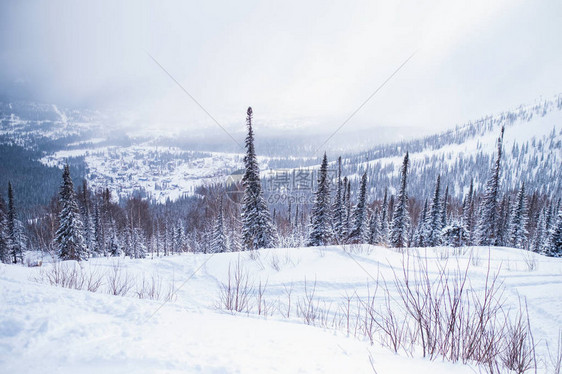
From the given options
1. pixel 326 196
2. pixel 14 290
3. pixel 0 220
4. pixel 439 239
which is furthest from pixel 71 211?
pixel 439 239

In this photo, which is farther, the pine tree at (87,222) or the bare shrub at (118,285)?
the pine tree at (87,222)

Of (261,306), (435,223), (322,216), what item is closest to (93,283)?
(261,306)

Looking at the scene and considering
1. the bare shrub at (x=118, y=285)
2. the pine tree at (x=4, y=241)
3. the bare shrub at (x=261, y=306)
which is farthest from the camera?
the pine tree at (x=4, y=241)

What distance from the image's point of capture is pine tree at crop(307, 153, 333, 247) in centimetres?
2253

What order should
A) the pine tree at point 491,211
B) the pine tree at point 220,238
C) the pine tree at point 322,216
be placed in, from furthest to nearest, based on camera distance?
the pine tree at point 220,238 → the pine tree at point 491,211 → the pine tree at point 322,216

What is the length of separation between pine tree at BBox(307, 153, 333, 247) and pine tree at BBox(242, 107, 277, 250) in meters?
5.34

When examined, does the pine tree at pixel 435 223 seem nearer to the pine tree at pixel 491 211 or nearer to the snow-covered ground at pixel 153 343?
the pine tree at pixel 491 211

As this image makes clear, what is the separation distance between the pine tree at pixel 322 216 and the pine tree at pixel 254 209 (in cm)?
534

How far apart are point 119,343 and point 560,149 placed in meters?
212

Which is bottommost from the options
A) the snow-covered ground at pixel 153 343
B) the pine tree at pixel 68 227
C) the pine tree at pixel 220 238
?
the pine tree at pixel 220 238

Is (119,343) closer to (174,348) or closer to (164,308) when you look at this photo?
(174,348)

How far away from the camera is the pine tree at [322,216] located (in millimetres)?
22531

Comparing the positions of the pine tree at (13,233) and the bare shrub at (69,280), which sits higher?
the bare shrub at (69,280)

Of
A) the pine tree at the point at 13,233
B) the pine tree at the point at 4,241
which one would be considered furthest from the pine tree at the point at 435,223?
the pine tree at the point at 13,233
